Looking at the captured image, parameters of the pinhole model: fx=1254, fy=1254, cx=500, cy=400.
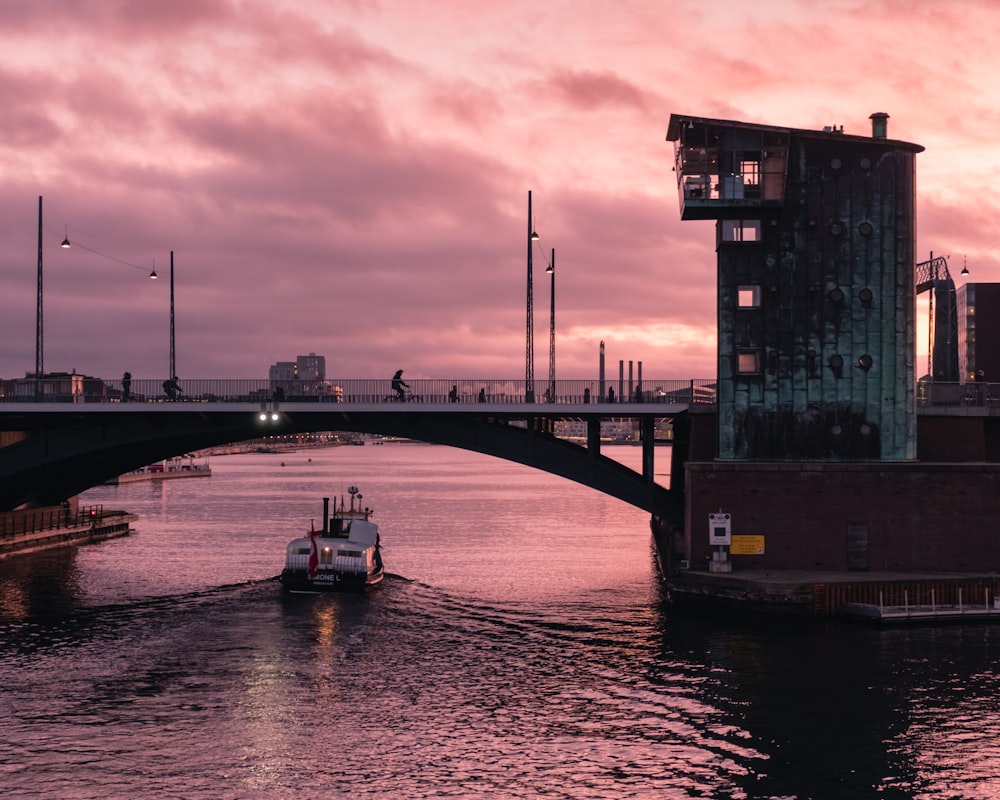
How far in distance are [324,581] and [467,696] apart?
90.4 feet

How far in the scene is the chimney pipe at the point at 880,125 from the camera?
73000 millimetres

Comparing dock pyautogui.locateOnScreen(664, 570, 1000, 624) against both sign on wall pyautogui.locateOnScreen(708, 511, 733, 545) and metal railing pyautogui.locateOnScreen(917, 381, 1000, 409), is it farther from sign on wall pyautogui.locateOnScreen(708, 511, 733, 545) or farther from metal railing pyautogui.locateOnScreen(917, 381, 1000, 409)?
metal railing pyautogui.locateOnScreen(917, 381, 1000, 409)

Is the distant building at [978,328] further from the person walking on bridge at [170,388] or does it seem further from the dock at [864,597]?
the person walking on bridge at [170,388]

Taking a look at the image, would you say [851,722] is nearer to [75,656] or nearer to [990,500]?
[990,500]

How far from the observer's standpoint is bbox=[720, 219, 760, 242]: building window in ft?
235

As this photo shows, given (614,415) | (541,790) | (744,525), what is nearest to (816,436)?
(744,525)

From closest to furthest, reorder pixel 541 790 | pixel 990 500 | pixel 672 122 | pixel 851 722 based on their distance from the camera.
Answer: pixel 541 790 → pixel 851 722 → pixel 990 500 → pixel 672 122

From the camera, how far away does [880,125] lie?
7319 cm

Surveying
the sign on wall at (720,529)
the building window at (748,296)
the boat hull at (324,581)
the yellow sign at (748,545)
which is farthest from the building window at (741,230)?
the boat hull at (324,581)

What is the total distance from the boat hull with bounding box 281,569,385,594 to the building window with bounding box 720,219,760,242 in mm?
29383

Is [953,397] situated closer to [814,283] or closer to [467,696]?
[814,283]

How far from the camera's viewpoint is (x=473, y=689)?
50031 mm

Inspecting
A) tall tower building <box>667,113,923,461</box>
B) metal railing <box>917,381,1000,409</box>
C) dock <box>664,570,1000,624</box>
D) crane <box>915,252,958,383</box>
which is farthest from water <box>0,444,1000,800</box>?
crane <box>915,252,958,383</box>

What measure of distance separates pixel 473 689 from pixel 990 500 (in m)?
33.5
